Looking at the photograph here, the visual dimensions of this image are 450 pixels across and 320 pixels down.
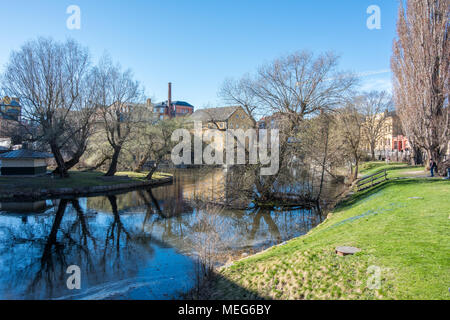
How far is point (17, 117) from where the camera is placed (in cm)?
2481

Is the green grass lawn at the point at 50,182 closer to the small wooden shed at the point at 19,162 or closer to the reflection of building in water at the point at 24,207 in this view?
the small wooden shed at the point at 19,162

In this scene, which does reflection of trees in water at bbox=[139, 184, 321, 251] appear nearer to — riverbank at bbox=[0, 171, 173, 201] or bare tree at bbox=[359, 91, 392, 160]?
riverbank at bbox=[0, 171, 173, 201]

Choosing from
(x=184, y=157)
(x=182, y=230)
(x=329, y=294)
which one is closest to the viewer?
(x=329, y=294)

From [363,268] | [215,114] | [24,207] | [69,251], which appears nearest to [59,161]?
[24,207]

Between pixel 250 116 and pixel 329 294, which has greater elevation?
pixel 250 116

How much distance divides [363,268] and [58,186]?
22.9 metres

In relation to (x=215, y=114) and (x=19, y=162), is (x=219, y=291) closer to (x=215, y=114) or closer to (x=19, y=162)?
(x=215, y=114)

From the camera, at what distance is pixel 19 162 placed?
82.0 feet

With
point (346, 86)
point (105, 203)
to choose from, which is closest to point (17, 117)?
point (105, 203)

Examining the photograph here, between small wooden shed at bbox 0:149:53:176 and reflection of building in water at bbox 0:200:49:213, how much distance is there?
23.5ft

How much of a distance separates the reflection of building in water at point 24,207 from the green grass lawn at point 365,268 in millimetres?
14557

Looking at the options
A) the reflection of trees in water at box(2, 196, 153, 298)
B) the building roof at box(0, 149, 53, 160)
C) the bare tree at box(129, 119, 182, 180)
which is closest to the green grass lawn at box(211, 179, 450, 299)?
the reflection of trees in water at box(2, 196, 153, 298)
